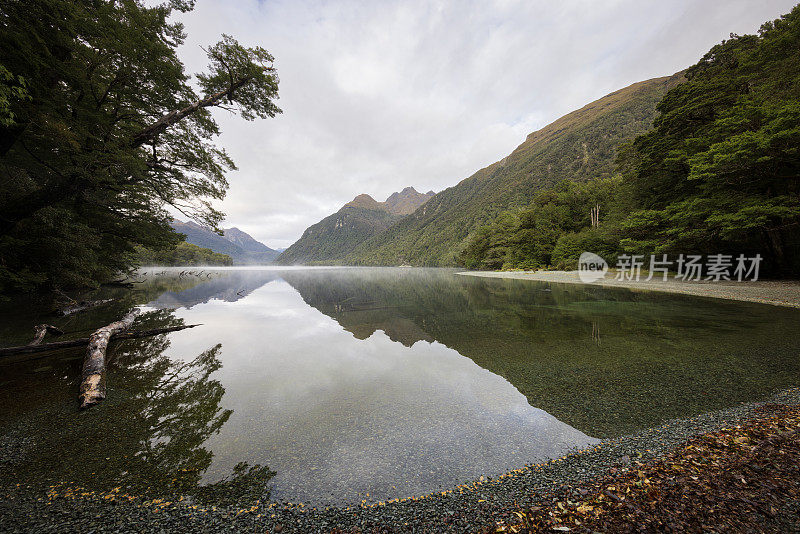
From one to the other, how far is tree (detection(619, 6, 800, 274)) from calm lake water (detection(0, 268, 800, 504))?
14486 millimetres

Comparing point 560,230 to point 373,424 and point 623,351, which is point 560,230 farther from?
point 373,424

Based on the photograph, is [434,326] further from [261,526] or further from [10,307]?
[10,307]

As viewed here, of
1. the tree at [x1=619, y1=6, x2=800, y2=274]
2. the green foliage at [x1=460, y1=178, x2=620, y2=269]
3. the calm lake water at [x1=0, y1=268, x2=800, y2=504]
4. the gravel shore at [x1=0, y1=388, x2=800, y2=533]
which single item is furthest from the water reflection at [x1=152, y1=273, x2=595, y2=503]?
the green foliage at [x1=460, y1=178, x2=620, y2=269]

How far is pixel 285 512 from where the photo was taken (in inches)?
111

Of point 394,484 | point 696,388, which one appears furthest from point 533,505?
point 696,388

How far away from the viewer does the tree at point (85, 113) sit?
9.87 meters

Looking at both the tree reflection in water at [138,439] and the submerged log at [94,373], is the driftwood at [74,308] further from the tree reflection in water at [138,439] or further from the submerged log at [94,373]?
the tree reflection in water at [138,439]

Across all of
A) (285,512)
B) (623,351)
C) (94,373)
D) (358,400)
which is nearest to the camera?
(285,512)

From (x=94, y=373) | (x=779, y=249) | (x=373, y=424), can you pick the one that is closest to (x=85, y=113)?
(x=94, y=373)

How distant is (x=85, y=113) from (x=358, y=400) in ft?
55.5

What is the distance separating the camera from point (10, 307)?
1520 centimetres

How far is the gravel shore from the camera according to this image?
8.61ft

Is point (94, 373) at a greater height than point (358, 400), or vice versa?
point (358, 400)

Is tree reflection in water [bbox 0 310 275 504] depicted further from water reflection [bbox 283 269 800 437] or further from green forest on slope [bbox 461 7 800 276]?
green forest on slope [bbox 461 7 800 276]
